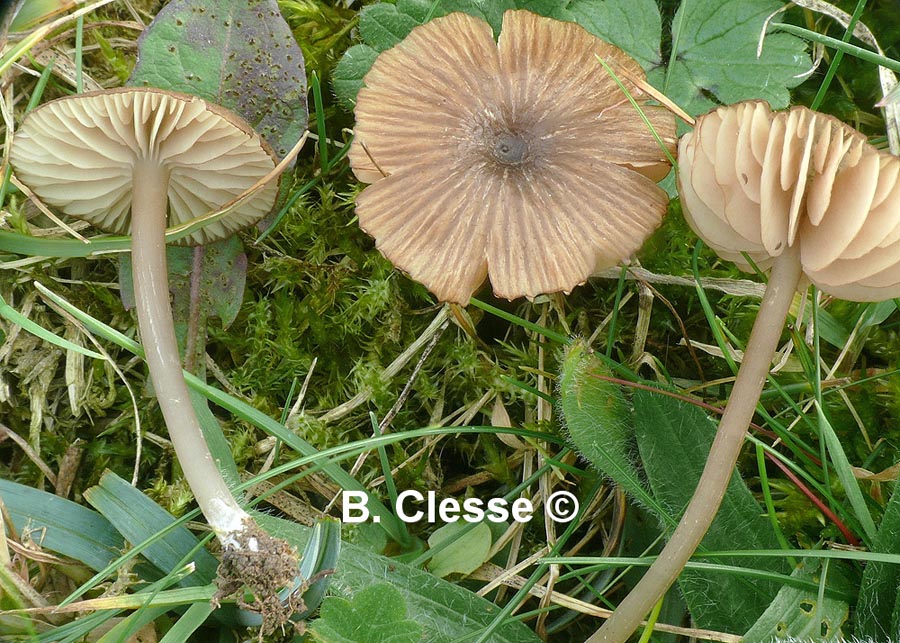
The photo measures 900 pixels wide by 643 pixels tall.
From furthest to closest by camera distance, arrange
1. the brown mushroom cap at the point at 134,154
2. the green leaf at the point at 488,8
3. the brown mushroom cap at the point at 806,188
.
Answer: the green leaf at the point at 488,8 → the brown mushroom cap at the point at 134,154 → the brown mushroom cap at the point at 806,188

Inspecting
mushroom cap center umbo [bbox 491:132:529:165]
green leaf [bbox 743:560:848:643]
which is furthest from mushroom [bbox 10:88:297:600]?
green leaf [bbox 743:560:848:643]

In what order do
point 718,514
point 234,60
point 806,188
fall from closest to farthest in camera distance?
point 806,188 → point 718,514 → point 234,60

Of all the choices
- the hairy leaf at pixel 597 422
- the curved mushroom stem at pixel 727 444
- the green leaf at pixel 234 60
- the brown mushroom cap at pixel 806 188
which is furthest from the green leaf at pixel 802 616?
the green leaf at pixel 234 60

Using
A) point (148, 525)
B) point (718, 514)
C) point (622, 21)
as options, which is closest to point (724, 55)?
point (622, 21)

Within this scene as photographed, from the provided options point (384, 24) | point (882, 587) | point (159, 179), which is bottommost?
point (882, 587)

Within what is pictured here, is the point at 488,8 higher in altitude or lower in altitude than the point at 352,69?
higher

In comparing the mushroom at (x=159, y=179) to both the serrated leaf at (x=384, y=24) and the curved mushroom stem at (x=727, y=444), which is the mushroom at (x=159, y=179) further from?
the curved mushroom stem at (x=727, y=444)

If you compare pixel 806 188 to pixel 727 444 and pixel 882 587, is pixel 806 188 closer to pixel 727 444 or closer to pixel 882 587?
pixel 727 444
